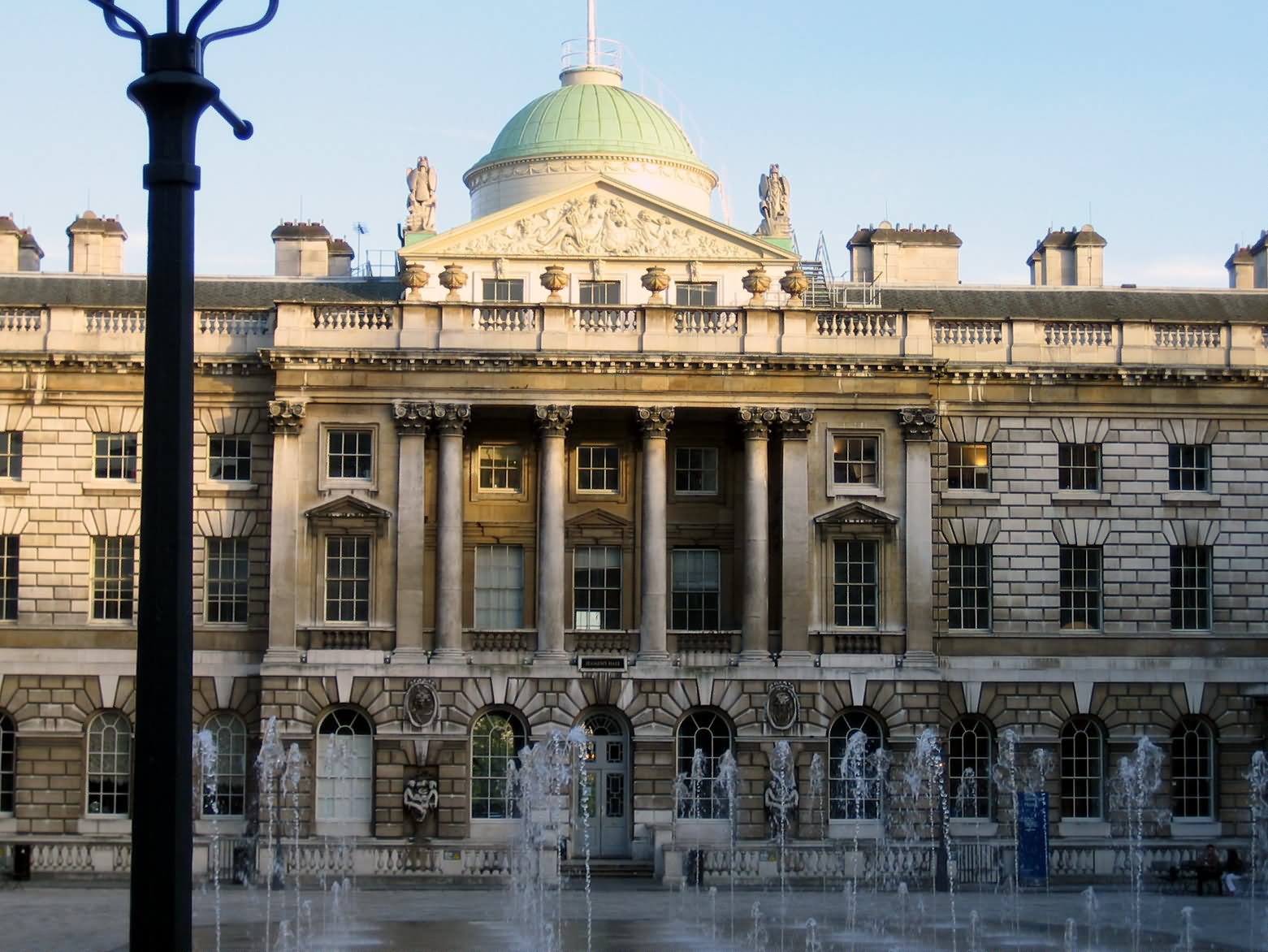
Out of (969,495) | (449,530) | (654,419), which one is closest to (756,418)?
(654,419)

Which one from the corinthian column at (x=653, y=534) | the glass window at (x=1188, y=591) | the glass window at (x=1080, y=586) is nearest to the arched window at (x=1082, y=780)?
the glass window at (x=1080, y=586)

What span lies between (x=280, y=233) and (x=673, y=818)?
19.4 metres

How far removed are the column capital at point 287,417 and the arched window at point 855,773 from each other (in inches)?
565

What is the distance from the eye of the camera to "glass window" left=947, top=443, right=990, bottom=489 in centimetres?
4753

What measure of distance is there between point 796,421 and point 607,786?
9657 mm

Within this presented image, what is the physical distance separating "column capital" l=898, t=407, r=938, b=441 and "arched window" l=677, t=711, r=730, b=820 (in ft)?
26.5

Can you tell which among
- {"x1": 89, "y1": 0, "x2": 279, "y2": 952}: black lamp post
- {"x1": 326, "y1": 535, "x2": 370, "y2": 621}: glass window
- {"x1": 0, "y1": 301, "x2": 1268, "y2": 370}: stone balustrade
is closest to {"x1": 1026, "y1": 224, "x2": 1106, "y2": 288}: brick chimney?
{"x1": 0, "y1": 301, "x2": 1268, "y2": 370}: stone balustrade

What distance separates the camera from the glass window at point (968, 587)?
4716 cm

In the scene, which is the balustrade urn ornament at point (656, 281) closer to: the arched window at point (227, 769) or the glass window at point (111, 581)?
the glass window at point (111, 581)

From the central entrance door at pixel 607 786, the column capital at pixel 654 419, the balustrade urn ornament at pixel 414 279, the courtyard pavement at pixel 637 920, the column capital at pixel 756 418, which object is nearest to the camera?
the courtyard pavement at pixel 637 920

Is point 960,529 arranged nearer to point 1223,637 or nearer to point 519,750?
point 1223,637

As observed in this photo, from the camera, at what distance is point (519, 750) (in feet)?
149

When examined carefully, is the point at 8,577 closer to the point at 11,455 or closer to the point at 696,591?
the point at 11,455

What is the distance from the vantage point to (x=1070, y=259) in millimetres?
54844
